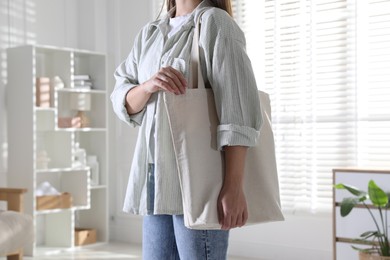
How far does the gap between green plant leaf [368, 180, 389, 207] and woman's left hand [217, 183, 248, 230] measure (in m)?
2.20

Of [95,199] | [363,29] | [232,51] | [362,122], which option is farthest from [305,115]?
[232,51]

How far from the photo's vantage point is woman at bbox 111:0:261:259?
125 centimetres

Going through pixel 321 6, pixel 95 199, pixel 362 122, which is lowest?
pixel 95 199

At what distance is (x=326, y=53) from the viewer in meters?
4.21

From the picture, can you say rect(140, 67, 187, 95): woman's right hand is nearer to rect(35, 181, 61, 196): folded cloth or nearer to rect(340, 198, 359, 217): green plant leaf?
rect(340, 198, 359, 217): green plant leaf

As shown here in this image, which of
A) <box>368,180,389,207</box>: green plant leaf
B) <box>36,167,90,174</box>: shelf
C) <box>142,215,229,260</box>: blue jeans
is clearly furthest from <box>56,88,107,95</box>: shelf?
<box>142,215,229,260</box>: blue jeans

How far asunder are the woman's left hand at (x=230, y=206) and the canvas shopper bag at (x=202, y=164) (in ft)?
0.04

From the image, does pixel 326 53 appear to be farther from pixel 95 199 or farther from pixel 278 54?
pixel 95 199

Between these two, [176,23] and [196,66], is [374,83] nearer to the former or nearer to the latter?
[176,23]

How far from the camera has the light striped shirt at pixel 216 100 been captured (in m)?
1.27

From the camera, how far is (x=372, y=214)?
355 cm

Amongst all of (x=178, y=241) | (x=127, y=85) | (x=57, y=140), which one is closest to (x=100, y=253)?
(x=57, y=140)

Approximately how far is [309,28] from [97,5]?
83.5 inches

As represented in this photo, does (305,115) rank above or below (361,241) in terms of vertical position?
above
